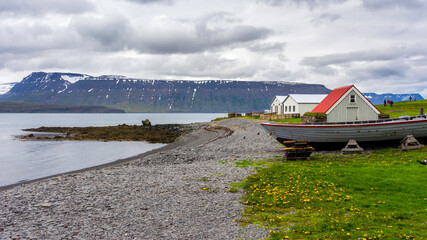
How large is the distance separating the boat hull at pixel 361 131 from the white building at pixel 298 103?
42397 mm

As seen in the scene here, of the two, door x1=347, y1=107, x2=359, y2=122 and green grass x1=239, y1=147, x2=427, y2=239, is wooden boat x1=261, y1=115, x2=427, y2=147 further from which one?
door x1=347, y1=107, x2=359, y2=122

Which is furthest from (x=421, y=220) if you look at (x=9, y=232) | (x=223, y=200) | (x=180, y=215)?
(x=9, y=232)

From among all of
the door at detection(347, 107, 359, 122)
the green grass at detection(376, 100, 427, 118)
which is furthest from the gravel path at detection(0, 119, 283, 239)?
the green grass at detection(376, 100, 427, 118)

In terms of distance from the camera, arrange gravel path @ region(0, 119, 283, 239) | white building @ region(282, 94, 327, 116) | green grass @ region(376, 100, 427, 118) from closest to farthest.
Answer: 1. gravel path @ region(0, 119, 283, 239)
2. green grass @ region(376, 100, 427, 118)
3. white building @ region(282, 94, 327, 116)

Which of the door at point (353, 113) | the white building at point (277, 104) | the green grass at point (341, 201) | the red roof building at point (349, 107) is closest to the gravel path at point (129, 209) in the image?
the green grass at point (341, 201)

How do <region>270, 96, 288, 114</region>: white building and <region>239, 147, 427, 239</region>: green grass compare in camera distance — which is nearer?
<region>239, 147, 427, 239</region>: green grass

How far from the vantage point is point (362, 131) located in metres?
26.0

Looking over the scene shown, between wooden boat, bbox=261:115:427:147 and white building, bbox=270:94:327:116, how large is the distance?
4233cm

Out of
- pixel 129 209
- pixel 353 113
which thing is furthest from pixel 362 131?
pixel 129 209

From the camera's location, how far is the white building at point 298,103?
227 feet

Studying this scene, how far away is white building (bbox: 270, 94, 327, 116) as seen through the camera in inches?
2728

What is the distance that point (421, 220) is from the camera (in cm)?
963

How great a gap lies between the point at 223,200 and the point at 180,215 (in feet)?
8.23

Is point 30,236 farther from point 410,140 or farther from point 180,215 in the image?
point 410,140
